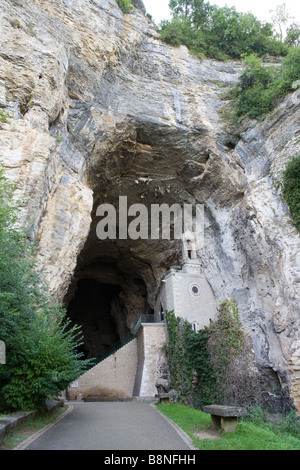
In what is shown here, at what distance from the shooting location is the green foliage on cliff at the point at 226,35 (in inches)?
819

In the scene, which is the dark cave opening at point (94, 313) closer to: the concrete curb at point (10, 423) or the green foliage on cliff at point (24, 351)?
the green foliage on cliff at point (24, 351)

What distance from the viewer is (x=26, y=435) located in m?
4.90

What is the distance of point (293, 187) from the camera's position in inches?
→ 519

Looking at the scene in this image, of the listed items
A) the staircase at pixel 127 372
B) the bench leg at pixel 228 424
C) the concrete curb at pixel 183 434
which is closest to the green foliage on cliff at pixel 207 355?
the staircase at pixel 127 372

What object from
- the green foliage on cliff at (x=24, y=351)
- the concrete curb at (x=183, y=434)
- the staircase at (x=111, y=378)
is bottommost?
the staircase at (x=111, y=378)

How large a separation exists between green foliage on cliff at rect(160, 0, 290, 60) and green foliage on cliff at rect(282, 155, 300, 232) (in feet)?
37.9

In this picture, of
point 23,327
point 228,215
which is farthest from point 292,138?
point 23,327

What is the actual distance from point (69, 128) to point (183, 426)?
1250 cm

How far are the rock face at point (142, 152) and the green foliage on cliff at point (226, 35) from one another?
1209 millimetres

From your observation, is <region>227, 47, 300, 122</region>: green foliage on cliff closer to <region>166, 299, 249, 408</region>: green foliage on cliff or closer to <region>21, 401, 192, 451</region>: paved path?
<region>166, 299, 249, 408</region>: green foliage on cliff

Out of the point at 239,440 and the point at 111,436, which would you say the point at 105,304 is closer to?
the point at 111,436

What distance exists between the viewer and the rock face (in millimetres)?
11562

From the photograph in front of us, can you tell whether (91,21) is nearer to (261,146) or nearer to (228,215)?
(261,146)

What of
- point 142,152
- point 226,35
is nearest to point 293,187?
point 142,152
